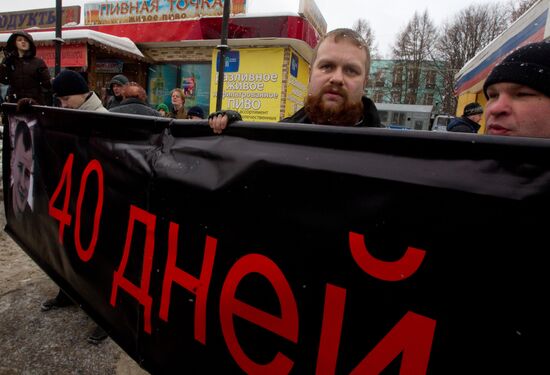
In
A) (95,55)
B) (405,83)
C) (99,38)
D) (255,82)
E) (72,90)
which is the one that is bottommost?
(72,90)

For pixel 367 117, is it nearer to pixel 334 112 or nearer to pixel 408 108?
pixel 334 112

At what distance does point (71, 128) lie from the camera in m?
1.99

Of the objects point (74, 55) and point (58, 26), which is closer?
point (58, 26)

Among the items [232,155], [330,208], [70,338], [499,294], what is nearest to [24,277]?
[70,338]

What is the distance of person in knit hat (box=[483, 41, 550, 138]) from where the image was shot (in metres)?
1.23

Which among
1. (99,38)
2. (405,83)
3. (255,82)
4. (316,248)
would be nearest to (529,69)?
(316,248)

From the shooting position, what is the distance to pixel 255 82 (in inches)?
410

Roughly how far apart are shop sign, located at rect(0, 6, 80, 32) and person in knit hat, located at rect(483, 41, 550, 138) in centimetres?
1581

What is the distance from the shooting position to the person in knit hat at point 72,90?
9.29 ft

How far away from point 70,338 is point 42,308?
20.5 inches

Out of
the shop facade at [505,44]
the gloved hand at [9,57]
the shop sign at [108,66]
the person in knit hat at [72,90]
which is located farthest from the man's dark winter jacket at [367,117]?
the shop sign at [108,66]

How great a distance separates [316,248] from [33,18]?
59.4 feet

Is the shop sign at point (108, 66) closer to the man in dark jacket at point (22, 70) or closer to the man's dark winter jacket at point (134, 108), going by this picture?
the man in dark jacket at point (22, 70)

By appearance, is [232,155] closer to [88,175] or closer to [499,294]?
[499,294]
